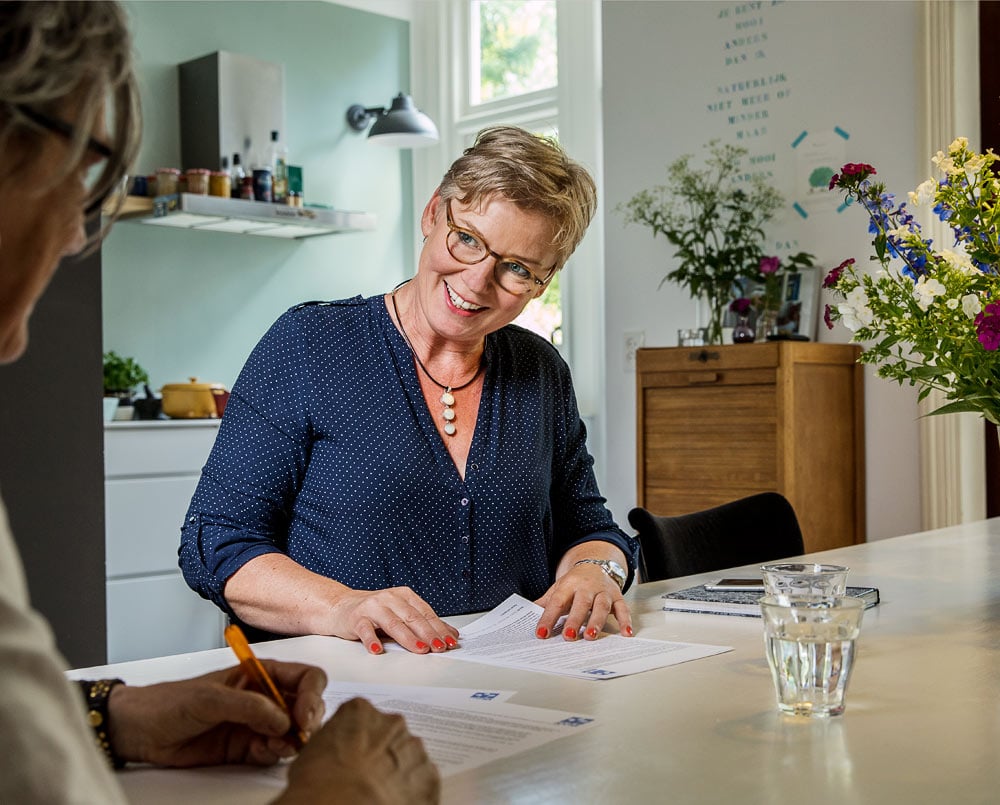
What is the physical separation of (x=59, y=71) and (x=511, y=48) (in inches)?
243

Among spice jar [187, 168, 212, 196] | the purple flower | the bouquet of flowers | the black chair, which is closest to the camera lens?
the purple flower

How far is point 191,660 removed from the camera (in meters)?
1.29

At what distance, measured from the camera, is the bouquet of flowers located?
1.50 metres

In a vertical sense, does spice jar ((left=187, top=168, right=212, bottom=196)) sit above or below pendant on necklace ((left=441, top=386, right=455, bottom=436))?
above

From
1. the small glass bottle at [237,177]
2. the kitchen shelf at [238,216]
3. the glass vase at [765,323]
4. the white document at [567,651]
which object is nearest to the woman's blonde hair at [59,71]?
the white document at [567,651]

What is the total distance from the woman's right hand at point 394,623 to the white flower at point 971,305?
767 mm

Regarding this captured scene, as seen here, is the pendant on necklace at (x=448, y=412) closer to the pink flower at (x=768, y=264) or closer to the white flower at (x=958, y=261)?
the white flower at (x=958, y=261)

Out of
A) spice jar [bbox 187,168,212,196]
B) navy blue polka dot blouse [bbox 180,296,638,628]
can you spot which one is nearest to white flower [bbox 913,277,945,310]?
navy blue polka dot blouse [bbox 180,296,638,628]

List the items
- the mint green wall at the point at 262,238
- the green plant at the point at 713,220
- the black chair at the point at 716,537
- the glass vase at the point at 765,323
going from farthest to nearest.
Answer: the mint green wall at the point at 262,238 < the green plant at the point at 713,220 < the glass vase at the point at 765,323 < the black chair at the point at 716,537

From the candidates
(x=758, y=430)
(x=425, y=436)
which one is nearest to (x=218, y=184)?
(x=758, y=430)

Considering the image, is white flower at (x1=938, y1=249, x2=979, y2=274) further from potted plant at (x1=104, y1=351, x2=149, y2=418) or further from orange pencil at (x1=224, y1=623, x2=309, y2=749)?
potted plant at (x1=104, y1=351, x2=149, y2=418)

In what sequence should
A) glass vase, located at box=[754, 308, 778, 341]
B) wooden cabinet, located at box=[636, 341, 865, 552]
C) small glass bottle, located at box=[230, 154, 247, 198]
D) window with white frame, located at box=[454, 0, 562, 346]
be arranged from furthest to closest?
window with white frame, located at box=[454, 0, 562, 346], small glass bottle, located at box=[230, 154, 247, 198], glass vase, located at box=[754, 308, 778, 341], wooden cabinet, located at box=[636, 341, 865, 552]

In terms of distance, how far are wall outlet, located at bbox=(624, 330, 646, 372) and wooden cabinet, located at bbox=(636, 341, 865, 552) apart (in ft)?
1.93

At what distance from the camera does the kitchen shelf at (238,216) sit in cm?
521
